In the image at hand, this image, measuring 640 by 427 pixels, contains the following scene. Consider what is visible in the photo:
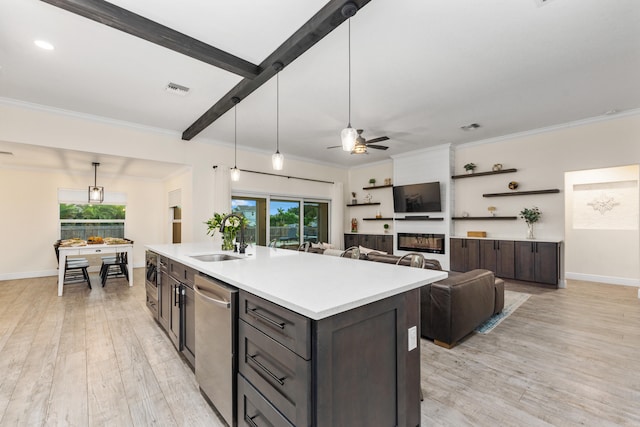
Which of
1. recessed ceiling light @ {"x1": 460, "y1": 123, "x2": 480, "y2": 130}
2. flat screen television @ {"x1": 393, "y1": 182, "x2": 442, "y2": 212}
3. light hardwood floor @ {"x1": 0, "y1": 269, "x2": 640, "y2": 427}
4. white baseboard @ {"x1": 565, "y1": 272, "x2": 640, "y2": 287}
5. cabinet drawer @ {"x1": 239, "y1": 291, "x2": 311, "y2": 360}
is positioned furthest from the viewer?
flat screen television @ {"x1": 393, "y1": 182, "x2": 442, "y2": 212}

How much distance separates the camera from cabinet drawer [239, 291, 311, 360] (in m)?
1.14

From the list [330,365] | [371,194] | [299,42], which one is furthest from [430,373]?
[371,194]

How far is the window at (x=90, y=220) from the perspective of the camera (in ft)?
21.4

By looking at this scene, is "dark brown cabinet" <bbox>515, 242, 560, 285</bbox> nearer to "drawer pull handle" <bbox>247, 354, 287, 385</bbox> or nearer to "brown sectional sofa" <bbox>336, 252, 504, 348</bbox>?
"brown sectional sofa" <bbox>336, 252, 504, 348</bbox>

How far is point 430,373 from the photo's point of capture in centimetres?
231

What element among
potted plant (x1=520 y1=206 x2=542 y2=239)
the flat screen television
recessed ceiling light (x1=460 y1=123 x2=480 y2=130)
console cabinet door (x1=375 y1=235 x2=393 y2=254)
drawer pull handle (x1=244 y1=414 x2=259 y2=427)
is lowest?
drawer pull handle (x1=244 y1=414 x2=259 y2=427)

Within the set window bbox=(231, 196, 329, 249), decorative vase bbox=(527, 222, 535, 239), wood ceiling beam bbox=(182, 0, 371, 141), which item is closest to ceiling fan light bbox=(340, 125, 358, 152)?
wood ceiling beam bbox=(182, 0, 371, 141)

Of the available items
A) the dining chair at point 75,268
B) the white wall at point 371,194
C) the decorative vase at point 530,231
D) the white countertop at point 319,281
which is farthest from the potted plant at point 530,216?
the dining chair at point 75,268

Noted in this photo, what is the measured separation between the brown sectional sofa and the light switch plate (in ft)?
4.02

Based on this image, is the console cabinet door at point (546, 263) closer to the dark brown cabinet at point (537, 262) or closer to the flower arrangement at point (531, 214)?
the dark brown cabinet at point (537, 262)

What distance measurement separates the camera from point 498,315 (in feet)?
11.9

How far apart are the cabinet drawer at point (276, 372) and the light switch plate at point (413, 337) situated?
0.72 meters

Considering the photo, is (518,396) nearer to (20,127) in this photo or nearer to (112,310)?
(112,310)

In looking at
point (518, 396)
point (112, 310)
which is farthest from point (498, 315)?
point (112, 310)
